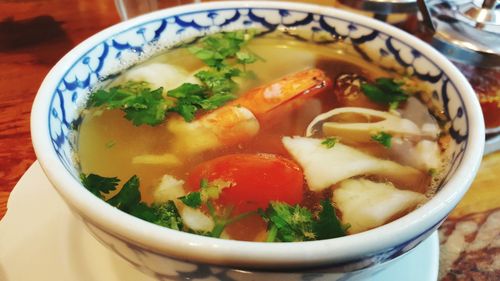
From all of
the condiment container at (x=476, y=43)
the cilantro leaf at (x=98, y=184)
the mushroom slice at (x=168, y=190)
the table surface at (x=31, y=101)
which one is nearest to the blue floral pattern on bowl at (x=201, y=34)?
the cilantro leaf at (x=98, y=184)

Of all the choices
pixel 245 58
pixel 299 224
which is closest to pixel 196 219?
pixel 299 224

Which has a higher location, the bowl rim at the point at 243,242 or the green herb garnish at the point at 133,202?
the bowl rim at the point at 243,242

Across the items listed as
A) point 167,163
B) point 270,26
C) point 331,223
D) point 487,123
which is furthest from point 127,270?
point 487,123

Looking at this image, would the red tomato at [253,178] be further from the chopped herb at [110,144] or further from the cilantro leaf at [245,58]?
the cilantro leaf at [245,58]

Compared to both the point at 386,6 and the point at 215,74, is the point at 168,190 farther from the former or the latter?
the point at 386,6

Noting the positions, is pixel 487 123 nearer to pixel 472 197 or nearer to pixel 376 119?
pixel 472 197

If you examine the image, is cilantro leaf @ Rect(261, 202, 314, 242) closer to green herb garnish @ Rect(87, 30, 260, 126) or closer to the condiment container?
green herb garnish @ Rect(87, 30, 260, 126)
